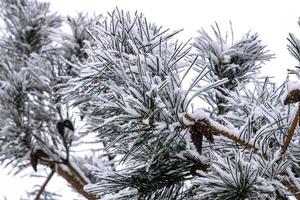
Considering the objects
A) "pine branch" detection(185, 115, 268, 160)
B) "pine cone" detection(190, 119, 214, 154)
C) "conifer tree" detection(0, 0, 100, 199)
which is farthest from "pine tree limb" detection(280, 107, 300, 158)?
"conifer tree" detection(0, 0, 100, 199)

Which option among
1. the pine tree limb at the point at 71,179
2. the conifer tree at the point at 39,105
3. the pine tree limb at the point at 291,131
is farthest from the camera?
the pine tree limb at the point at 71,179

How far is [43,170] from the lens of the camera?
3084mm

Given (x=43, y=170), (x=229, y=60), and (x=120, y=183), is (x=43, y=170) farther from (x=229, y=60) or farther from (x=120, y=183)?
(x=120, y=183)

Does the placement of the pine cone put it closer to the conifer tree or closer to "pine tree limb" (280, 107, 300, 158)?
"pine tree limb" (280, 107, 300, 158)

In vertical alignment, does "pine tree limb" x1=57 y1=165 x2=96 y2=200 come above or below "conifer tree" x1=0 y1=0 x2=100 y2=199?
below

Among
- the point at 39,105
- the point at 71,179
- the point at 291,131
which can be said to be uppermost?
the point at 39,105

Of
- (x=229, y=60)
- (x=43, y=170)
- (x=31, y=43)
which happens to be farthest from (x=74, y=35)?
(x=229, y=60)

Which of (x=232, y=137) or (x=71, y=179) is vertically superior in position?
(x=232, y=137)

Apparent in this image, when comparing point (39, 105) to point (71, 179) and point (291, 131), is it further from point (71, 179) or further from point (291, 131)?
point (291, 131)

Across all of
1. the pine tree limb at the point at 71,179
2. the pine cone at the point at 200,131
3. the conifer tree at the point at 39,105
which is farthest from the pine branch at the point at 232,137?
A: the pine tree limb at the point at 71,179

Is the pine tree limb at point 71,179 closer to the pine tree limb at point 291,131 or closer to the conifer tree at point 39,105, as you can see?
the conifer tree at point 39,105

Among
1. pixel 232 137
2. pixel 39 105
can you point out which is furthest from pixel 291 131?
pixel 39 105

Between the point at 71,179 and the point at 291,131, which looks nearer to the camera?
the point at 291,131

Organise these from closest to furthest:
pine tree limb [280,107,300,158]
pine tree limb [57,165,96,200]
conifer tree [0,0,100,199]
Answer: pine tree limb [280,107,300,158] → conifer tree [0,0,100,199] → pine tree limb [57,165,96,200]
